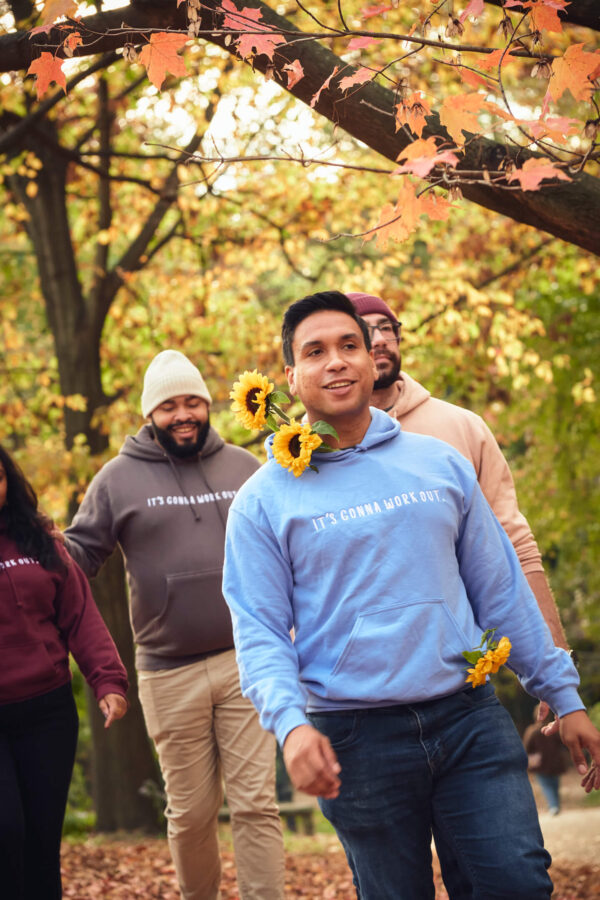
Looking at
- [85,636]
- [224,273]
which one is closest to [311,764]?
[85,636]

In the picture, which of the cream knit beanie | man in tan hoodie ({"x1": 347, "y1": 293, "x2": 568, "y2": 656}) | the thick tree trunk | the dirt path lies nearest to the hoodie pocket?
the cream knit beanie

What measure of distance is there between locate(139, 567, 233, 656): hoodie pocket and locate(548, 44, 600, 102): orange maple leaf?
111 inches

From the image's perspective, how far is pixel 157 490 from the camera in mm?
5039

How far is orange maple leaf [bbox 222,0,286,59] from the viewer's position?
3.40m

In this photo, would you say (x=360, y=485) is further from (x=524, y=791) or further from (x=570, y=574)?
(x=570, y=574)

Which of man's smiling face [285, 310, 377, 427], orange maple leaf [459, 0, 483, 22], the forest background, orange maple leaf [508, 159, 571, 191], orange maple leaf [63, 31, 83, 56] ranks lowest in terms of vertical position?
man's smiling face [285, 310, 377, 427]

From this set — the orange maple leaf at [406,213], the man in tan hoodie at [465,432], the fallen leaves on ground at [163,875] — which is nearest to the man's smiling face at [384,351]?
the man in tan hoodie at [465,432]

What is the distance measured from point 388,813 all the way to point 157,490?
8.86 feet

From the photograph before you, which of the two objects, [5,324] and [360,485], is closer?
[360,485]

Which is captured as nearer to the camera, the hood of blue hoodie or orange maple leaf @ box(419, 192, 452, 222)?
the hood of blue hoodie

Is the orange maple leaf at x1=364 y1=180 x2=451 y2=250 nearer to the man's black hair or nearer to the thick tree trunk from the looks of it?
the man's black hair

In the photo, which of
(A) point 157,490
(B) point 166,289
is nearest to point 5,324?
(B) point 166,289

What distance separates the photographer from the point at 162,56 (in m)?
3.50

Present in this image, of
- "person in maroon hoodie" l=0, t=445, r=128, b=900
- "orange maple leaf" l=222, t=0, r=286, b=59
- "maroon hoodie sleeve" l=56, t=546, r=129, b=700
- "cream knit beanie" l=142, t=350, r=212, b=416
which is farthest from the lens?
"cream knit beanie" l=142, t=350, r=212, b=416
